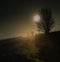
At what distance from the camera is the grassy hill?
2678cm

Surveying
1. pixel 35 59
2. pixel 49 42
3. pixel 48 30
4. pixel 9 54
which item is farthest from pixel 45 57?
pixel 48 30

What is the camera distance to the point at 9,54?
28.9 meters

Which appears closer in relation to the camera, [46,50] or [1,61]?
[1,61]

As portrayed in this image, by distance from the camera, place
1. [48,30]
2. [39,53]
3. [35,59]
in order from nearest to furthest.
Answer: [35,59] < [39,53] < [48,30]

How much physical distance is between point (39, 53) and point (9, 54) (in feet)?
11.3

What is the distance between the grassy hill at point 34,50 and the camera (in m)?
26.8

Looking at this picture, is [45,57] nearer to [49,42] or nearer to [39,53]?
[39,53]

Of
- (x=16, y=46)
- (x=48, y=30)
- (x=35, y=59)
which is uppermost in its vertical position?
(x=48, y=30)

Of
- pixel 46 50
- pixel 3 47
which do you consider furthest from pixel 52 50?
pixel 3 47

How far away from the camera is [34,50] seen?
29984 mm

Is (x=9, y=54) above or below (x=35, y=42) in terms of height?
below

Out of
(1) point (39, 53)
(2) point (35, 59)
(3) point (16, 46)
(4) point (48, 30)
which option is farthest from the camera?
(4) point (48, 30)

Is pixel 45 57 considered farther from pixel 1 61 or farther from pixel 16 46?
pixel 16 46

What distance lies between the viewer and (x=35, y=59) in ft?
86.7
